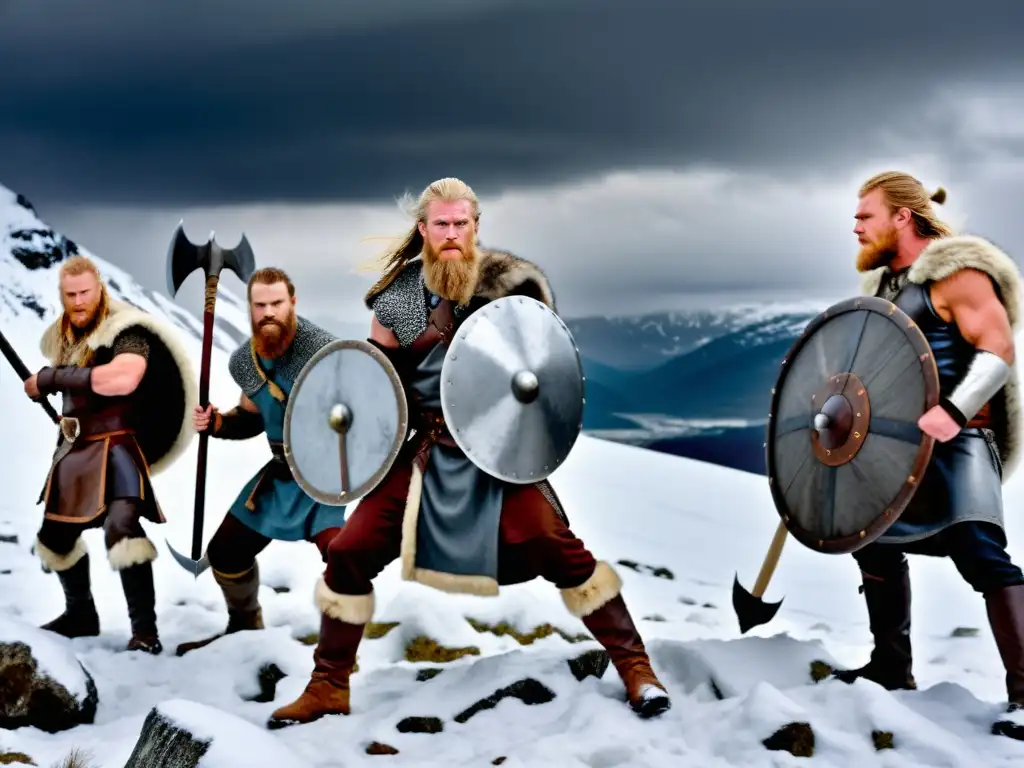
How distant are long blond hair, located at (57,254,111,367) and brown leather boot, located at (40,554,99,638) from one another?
3.19ft

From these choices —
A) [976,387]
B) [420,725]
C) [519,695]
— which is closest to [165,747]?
[420,725]

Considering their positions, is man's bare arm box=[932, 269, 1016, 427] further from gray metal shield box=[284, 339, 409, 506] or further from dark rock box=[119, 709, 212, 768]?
dark rock box=[119, 709, 212, 768]

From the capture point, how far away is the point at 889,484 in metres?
4.35

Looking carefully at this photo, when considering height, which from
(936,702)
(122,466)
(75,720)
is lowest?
(75,720)

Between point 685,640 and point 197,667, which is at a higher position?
point 685,640

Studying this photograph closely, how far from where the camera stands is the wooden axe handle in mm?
4922

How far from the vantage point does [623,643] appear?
4699 millimetres

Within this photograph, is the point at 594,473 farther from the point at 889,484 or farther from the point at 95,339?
the point at 889,484

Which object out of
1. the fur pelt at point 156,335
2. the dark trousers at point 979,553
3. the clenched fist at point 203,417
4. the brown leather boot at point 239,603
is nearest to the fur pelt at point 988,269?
the dark trousers at point 979,553

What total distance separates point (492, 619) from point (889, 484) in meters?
2.78

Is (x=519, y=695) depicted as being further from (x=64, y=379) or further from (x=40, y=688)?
(x=64, y=379)

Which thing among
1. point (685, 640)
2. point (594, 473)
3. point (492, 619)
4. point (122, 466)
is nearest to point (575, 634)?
point (492, 619)

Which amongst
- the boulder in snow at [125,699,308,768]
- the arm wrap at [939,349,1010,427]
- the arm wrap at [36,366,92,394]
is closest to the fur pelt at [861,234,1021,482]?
the arm wrap at [939,349,1010,427]

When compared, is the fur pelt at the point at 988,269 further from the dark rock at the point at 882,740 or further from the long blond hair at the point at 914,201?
the dark rock at the point at 882,740
